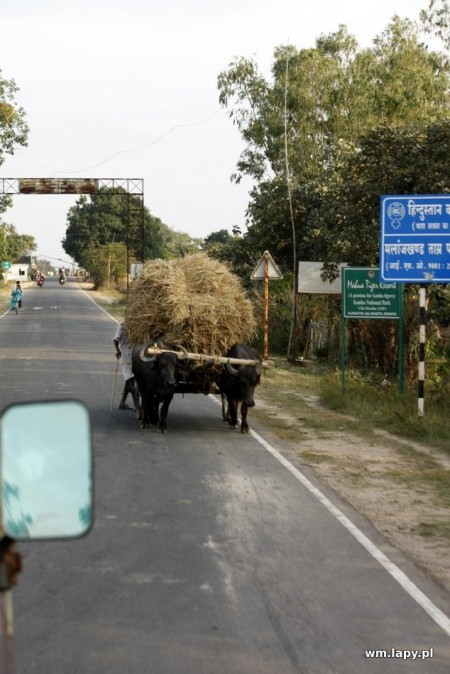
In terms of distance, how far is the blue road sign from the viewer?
15.9m

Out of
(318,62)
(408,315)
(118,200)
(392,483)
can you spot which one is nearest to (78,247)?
(118,200)

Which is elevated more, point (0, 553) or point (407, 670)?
point (0, 553)

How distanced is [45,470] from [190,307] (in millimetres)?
11060

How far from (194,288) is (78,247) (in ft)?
417

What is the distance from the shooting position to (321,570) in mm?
6938

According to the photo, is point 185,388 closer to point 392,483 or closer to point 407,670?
point 392,483

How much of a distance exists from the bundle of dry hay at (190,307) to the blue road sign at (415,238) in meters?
3.01

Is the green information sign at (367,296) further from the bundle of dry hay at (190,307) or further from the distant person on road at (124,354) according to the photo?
the distant person on road at (124,354)

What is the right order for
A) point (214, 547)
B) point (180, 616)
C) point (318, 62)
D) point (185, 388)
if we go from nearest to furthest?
point (180, 616)
point (214, 547)
point (185, 388)
point (318, 62)

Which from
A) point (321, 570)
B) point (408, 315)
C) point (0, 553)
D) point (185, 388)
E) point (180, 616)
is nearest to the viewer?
point (0, 553)

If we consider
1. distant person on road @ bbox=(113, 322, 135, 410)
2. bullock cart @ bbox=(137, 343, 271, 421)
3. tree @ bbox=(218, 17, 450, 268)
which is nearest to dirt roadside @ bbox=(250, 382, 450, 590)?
bullock cart @ bbox=(137, 343, 271, 421)

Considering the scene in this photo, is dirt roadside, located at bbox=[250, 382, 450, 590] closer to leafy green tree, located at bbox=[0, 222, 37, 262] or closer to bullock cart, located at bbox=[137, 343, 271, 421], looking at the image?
bullock cart, located at bbox=[137, 343, 271, 421]

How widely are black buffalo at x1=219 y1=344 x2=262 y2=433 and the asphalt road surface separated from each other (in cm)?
187

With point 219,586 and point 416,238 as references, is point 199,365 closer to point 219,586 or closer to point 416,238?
point 416,238
